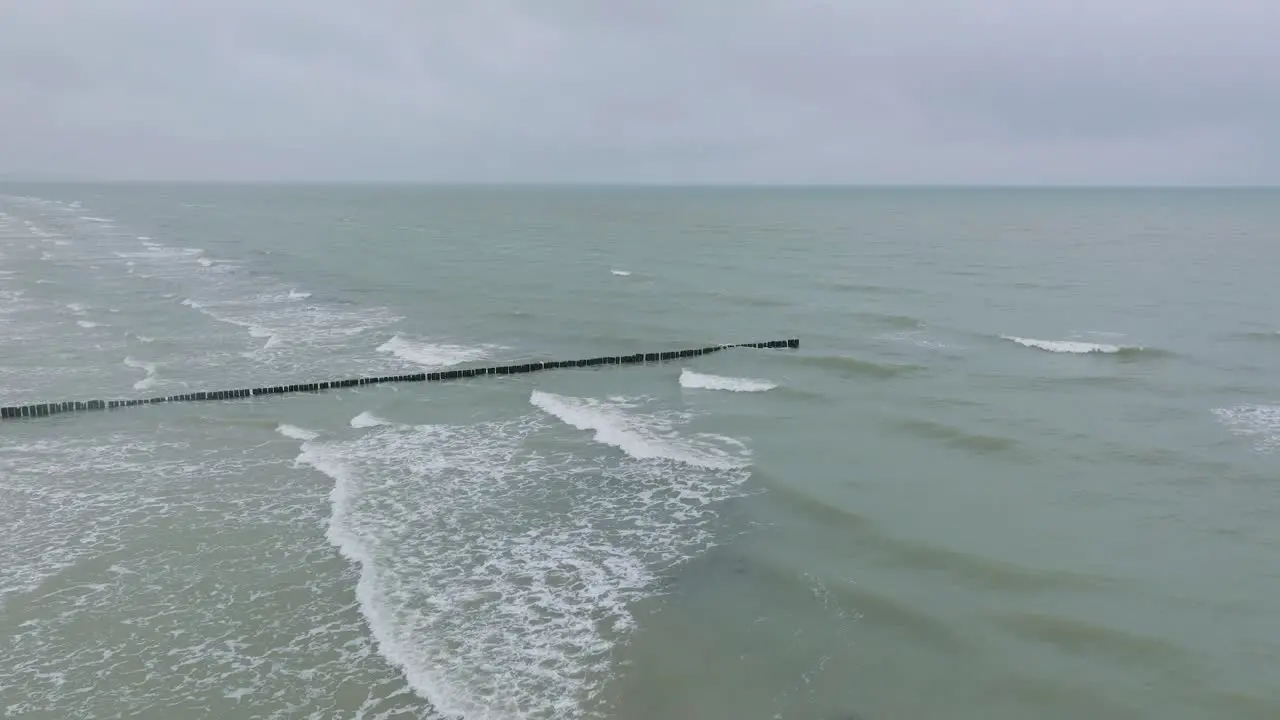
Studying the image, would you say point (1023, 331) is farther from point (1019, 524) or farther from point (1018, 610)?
point (1018, 610)

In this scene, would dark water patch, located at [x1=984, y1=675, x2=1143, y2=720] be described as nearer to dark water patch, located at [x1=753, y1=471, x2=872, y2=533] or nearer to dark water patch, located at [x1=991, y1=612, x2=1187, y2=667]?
dark water patch, located at [x1=991, y1=612, x2=1187, y2=667]

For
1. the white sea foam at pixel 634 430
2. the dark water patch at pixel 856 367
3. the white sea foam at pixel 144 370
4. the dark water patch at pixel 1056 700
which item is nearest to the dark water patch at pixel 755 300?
the dark water patch at pixel 856 367

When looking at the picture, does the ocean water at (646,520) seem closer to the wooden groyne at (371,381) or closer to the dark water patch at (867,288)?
the wooden groyne at (371,381)

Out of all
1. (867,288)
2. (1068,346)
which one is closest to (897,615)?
Result: (1068,346)

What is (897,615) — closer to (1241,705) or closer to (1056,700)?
(1056,700)

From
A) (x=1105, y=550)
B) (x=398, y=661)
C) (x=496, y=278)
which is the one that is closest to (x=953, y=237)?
(x=496, y=278)

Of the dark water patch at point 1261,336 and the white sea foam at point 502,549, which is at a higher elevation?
the dark water patch at point 1261,336
